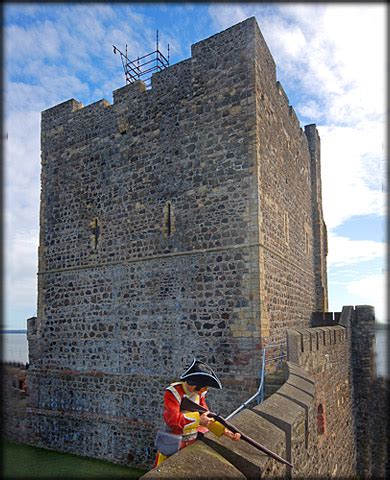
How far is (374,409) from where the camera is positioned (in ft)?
49.4

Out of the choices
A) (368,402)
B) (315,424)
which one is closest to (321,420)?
(315,424)

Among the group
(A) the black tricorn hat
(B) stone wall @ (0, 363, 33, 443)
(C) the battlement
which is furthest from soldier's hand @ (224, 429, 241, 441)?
(B) stone wall @ (0, 363, 33, 443)

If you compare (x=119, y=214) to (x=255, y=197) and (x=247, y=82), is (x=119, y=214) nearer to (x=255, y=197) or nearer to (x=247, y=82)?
(x=255, y=197)

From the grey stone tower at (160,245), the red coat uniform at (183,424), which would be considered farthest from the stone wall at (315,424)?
the grey stone tower at (160,245)

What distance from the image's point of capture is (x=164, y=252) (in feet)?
32.9

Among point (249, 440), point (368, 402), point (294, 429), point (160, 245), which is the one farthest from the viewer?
point (368, 402)

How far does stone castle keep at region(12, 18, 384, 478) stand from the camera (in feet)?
29.6

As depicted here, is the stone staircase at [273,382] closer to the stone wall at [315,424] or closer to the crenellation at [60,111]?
the stone wall at [315,424]

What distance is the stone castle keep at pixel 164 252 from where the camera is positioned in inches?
355

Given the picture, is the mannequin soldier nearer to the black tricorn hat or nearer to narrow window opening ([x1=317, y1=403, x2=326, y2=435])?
the black tricorn hat

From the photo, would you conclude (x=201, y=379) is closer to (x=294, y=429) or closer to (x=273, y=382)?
(x=294, y=429)

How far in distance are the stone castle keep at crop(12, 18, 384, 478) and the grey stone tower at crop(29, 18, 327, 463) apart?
3cm

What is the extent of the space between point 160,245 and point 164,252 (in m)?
0.23

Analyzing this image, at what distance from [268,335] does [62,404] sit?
6.18 metres
